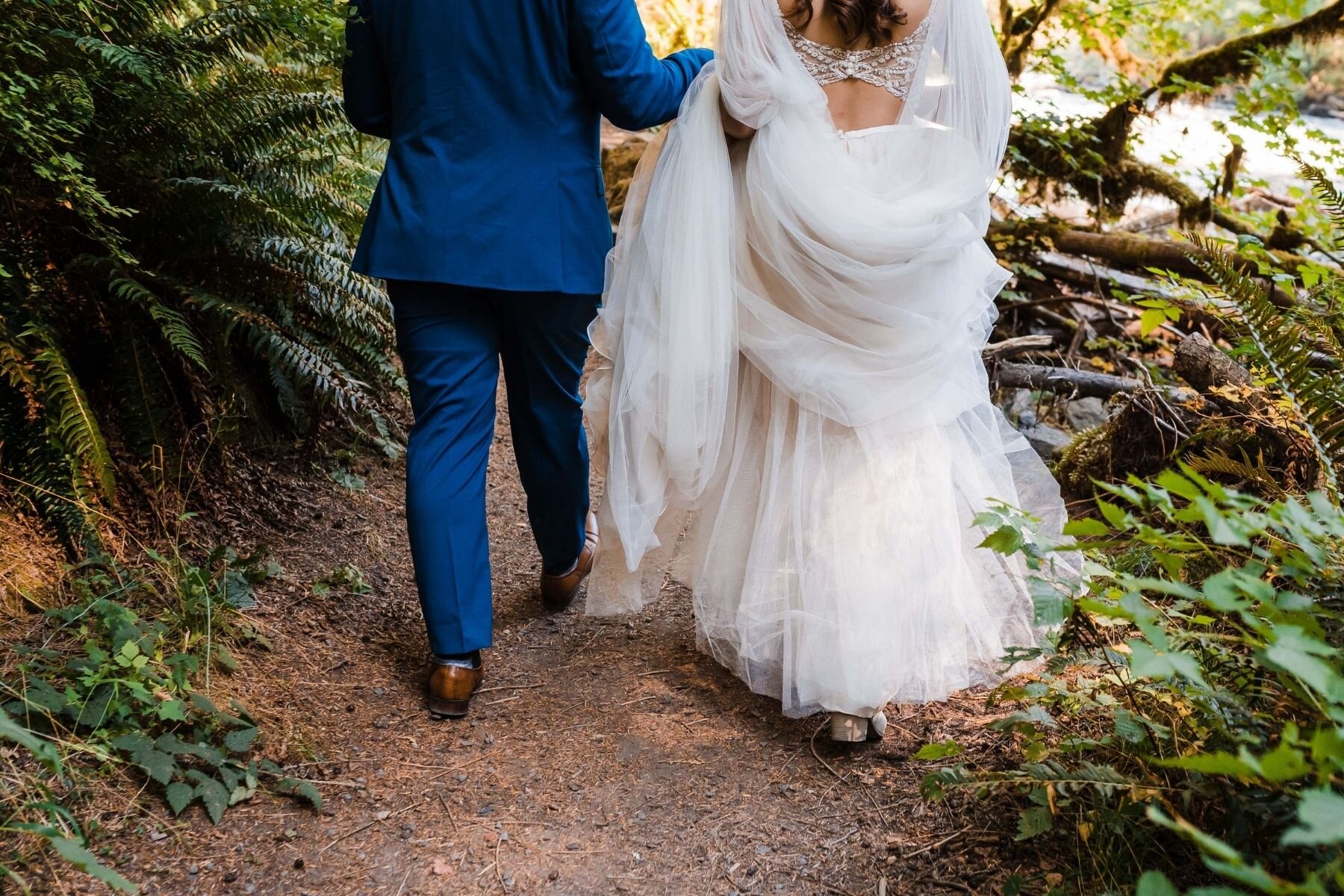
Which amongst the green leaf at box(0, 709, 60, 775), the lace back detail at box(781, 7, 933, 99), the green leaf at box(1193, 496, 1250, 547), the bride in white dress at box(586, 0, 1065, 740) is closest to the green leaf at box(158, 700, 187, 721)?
the green leaf at box(0, 709, 60, 775)

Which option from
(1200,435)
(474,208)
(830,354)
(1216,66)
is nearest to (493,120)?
(474,208)

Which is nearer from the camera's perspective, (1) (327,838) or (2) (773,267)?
(1) (327,838)

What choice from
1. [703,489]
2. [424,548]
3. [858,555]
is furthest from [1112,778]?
[424,548]

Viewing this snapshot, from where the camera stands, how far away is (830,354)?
2801 mm

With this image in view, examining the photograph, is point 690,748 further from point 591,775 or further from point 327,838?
point 327,838

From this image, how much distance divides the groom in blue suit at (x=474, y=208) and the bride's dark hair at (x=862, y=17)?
0.41 m

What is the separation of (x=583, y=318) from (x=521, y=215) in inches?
15.3

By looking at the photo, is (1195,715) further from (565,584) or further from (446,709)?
(565,584)

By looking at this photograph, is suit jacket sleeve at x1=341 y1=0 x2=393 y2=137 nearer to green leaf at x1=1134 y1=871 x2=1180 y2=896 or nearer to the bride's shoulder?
the bride's shoulder

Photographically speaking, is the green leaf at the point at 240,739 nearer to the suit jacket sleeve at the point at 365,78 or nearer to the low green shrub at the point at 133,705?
the low green shrub at the point at 133,705

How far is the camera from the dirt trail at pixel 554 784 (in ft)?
7.33

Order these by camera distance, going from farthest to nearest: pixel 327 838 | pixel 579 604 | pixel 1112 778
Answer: pixel 579 604, pixel 327 838, pixel 1112 778

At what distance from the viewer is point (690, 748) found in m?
2.79

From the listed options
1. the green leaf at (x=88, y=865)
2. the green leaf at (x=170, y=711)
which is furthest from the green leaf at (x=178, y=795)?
the green leaf at (x=88, y=865)
